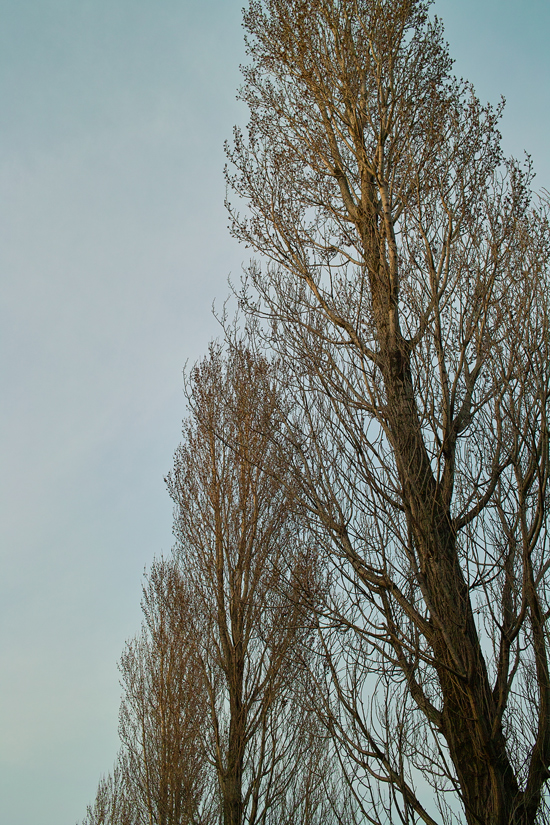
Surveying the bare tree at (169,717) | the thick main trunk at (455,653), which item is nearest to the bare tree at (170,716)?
the bare tree at (169,717)

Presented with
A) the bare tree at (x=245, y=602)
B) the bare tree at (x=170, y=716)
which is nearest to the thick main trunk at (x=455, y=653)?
the bare tree at (x=245, y=602)

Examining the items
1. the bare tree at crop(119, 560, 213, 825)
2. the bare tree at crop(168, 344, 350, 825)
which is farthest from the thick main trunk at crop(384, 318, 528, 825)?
the bare tree at crop(119, 560, 213, 825)

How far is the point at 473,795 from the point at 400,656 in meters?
0.70

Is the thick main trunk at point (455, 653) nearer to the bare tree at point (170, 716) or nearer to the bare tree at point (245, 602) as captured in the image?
the bare tree at point (245, 602)

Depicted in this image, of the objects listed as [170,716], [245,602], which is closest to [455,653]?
[245,602]

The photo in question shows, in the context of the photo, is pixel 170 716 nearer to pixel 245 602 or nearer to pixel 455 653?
pixel 245 602

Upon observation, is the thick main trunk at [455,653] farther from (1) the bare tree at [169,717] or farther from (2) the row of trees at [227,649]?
(1) the bare tree at [169,717]

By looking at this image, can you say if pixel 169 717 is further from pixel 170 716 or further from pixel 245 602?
pixel 245 602

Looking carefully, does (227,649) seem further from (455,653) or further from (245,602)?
(455,653)

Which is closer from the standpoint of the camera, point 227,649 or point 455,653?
point 455,653

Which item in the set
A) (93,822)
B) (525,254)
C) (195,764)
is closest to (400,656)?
(525,254)

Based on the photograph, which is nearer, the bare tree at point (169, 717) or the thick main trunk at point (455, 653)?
the thick main trunk at point (455, 653)

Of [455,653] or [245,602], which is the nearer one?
[455,653]

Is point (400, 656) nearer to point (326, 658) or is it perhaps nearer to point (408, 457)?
point (326, 658)
